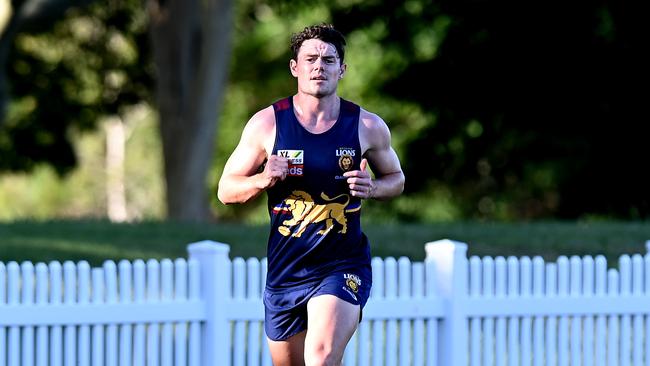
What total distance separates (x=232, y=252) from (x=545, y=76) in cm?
1127

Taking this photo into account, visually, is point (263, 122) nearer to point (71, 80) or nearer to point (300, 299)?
point (300, 299)

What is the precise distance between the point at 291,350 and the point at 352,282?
1.49 feet

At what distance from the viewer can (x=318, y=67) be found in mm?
5570

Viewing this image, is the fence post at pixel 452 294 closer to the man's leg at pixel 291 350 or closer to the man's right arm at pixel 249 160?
the man's leg at pixel 291 350

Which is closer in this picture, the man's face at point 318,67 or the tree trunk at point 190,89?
the man's face at point 318,67

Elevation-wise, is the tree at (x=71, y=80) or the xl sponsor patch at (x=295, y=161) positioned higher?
the tree at (x=71, y=80)

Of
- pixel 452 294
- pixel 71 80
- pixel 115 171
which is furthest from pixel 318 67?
pixel 115 171

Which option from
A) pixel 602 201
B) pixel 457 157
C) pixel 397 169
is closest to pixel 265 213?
pixel 457 157

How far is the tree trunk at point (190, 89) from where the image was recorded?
18188 mm

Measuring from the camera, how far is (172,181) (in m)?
18.4

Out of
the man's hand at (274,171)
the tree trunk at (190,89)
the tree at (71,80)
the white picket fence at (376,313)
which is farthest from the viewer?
the tree at (71,80)

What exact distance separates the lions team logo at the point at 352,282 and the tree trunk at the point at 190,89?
12.4 m

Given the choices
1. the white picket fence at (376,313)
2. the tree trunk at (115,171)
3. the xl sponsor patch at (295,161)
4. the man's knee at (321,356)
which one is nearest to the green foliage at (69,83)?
the white picket fence at (376,313)

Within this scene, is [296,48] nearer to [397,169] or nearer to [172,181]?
[397,169]
